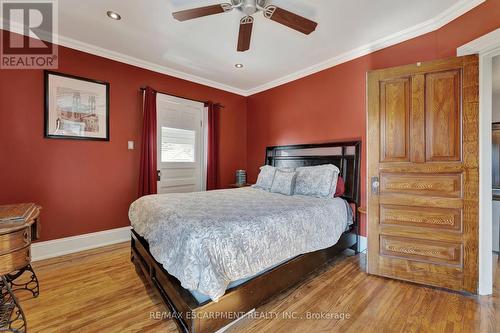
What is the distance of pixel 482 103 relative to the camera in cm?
200

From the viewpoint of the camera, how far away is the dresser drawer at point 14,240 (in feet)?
4.40

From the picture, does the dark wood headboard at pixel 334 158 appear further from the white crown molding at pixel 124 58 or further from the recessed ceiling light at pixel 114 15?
the recessed ceiling light at pixel 114 15

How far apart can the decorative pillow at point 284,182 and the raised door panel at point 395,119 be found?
114 centimetres

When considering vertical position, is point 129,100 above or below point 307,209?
above

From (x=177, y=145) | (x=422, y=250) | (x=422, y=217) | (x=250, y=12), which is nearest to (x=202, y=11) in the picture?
(x=250, y=12)

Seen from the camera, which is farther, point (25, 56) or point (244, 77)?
point (244, 77)

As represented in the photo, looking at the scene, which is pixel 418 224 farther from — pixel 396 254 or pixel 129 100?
pixel 129 100

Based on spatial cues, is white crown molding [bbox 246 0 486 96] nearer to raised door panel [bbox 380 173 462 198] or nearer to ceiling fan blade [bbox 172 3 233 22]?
raised door panel [bbox 380 173 462 198]

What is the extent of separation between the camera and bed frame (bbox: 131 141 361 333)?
1.46 m

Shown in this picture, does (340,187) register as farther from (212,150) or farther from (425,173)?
(212,150)

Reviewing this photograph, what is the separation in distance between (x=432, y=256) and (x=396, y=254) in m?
0.30

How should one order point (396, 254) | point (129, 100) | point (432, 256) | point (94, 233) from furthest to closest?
1. point (129, 100)
2. point (94, 233)
3. point (396, 254)
4. point (432, 256)

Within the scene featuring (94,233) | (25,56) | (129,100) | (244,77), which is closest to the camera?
(25,56)

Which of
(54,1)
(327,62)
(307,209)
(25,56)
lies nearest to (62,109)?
(25,56)
